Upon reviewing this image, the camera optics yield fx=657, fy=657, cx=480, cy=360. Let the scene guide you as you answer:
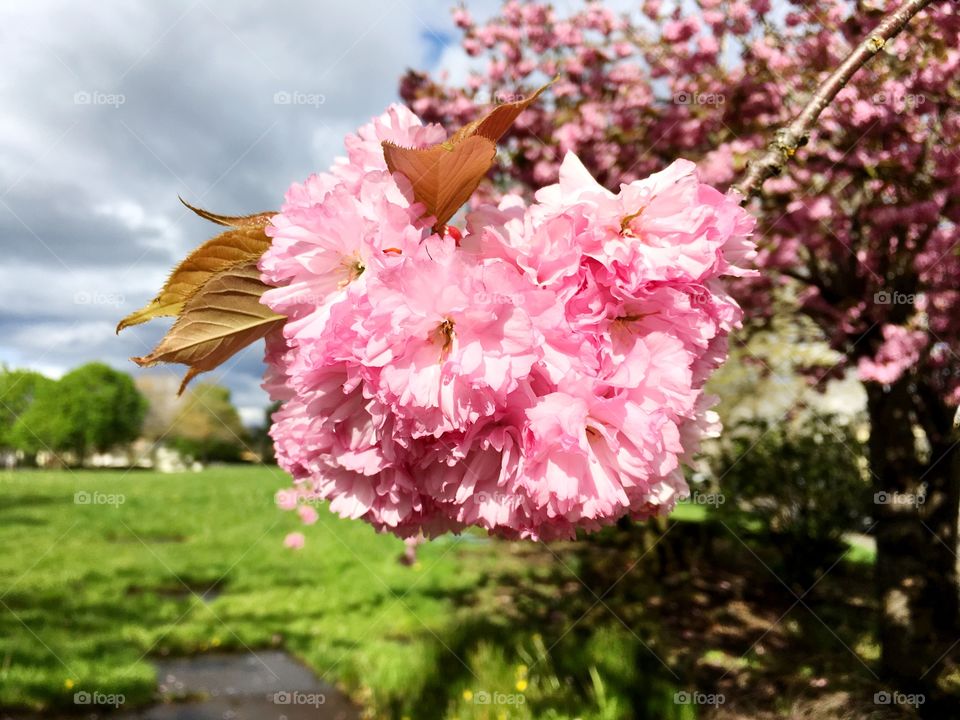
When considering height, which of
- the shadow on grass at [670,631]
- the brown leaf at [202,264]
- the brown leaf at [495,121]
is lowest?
the shadow on grass at [670,631]

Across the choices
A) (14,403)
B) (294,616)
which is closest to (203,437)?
(14,403)

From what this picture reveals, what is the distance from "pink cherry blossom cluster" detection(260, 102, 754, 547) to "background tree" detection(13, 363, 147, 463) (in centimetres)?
4272

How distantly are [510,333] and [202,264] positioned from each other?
0.44 metres

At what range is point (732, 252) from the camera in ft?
2.65

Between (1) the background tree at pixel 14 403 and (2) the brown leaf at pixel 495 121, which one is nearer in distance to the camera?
(2) the brown leaf at pixel 495 121

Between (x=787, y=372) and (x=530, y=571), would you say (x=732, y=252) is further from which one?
(x=530, y=571)

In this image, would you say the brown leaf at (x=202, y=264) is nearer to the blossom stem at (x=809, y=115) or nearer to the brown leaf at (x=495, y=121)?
the brown leaf at (x=495, y=121)

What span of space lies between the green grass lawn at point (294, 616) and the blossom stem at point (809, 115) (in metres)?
3.22

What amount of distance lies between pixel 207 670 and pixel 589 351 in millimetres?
5353

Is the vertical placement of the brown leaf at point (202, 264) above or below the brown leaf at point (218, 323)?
above

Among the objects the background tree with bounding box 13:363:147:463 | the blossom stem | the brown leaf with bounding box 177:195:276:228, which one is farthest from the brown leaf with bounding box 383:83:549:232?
the background tree with bounding box 13:363:147:463

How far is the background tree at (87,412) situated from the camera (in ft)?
124

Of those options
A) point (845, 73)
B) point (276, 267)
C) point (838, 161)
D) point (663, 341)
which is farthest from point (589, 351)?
point (838, 161)

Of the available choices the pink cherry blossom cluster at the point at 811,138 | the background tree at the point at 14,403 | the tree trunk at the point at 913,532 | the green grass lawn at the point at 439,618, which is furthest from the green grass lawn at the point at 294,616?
the background tree at the point at 14,403
